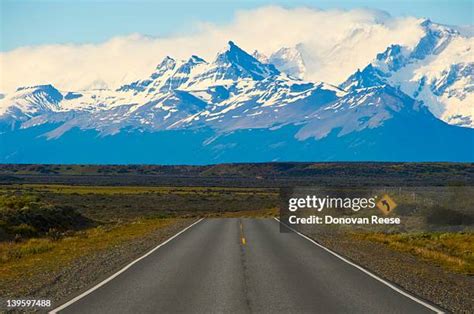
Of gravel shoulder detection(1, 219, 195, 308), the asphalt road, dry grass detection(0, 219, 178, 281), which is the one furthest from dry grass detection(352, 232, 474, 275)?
dry grass detection(0, 219, 178, 281)

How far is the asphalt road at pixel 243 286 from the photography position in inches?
632

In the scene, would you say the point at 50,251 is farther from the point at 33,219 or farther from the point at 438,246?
the point at 438,246

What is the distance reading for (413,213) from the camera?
47062mm

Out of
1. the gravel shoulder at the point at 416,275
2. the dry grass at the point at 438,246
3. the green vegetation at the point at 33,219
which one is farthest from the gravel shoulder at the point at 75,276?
the dry grass at the point at 438,246

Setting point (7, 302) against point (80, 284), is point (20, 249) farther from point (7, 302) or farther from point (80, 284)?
point (7, 302)

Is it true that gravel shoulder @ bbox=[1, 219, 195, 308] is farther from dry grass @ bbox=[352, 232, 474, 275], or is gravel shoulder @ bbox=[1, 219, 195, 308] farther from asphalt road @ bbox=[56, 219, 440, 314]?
dry grass @ bbox=[352, 232, 474, 275]

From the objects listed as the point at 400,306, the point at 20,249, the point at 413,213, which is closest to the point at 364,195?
the point at 413,213

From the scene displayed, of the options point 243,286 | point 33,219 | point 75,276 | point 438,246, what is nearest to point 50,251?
point 75,276

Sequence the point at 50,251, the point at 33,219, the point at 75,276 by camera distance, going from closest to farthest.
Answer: the point at 75,276 → the point at 50,251 → the point at 33,219

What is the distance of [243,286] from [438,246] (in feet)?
56.9

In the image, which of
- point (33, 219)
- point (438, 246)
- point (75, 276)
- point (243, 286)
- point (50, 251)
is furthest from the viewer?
point (33, 219)

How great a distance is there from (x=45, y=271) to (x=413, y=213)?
97.6 ft

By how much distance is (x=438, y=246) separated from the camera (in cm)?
3378

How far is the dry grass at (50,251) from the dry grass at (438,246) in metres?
12.8
